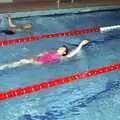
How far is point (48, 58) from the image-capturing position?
4.31 metres

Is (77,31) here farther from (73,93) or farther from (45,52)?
(73,93)

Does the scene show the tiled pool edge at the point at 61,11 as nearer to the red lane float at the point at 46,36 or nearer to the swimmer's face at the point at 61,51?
the red lane float at the point at 46,36

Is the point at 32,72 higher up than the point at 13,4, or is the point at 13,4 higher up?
the point at 13,4

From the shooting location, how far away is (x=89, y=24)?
21.2 ft

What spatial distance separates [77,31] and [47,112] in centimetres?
296

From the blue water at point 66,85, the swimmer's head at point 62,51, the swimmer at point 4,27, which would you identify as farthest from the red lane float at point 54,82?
the swimmer at point 4,27

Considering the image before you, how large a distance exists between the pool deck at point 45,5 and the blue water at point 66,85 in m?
1.28

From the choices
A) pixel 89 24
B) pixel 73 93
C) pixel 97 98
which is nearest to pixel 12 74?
pixel 73 93

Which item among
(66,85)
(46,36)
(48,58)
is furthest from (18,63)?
(46,36)

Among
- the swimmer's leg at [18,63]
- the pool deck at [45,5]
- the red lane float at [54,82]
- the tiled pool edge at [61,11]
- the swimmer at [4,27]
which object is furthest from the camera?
the pool deck at [45,5]

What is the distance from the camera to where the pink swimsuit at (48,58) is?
4.27 m

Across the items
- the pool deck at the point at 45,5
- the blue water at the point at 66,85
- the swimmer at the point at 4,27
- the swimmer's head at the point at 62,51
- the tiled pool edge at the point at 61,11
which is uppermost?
the pool deck at the point at 45,5

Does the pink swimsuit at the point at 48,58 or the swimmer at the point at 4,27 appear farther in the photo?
the swimmer at the point at 4,27

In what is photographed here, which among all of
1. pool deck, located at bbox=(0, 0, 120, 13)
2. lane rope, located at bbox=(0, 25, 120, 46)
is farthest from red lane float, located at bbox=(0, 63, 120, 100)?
pool deck, located at bbox=(0, 0, 120, 13)
